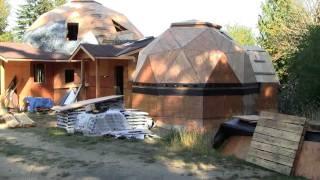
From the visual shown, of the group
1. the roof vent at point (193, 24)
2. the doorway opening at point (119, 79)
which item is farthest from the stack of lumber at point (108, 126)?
the doorway opening at point (119, 79)

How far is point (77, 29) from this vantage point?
98.1 feet

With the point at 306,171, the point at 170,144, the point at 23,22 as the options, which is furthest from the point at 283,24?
the point at 23,22

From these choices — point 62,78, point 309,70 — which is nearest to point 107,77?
point 62,78

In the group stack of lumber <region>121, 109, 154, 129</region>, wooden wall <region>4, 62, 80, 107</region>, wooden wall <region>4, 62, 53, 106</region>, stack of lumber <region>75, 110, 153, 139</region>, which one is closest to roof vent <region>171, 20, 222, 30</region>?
stack of lumber <region>121, 109, 154, 129</region>

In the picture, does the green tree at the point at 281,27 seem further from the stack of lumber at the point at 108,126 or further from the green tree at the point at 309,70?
the stack of lumber at the point at 108,126

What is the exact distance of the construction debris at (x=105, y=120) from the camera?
15.2 m

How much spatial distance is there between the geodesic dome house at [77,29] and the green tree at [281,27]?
8147mm

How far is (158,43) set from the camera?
19.3 m

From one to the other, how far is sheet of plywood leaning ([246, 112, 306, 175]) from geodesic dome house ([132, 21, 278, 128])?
6.71 meters

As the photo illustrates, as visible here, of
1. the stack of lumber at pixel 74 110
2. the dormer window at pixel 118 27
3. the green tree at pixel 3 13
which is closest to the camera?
the stack of lumber at pixel 74 110

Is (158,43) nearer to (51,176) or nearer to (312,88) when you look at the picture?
(312,88)

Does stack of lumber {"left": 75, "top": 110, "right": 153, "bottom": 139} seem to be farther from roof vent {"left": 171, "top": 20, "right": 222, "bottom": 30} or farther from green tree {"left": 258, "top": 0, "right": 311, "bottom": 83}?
green tree {"left": 258, "top": 0, "right": 311, "bottom": 83}

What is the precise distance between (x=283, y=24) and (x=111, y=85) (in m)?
11.0

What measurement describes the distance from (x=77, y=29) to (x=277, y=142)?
2192cm
